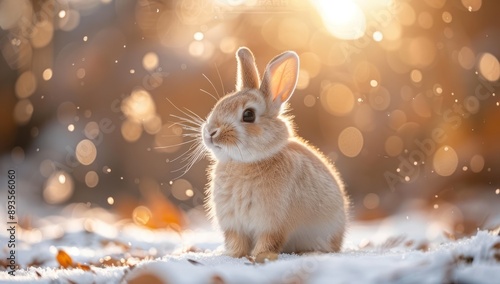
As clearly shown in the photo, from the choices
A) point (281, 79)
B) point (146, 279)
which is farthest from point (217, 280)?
point (281, 79)

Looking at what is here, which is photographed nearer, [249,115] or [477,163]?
[249,115]

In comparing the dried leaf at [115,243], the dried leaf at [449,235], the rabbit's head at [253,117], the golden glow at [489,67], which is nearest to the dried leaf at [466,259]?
the rabbit's head at [253,117]

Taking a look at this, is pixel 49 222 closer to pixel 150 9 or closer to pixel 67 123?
pixel 67 123

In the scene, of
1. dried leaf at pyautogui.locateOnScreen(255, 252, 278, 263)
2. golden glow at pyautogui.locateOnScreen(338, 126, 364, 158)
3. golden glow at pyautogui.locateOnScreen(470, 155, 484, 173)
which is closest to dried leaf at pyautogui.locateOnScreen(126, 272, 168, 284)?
dried leaf at pyautogui.locateOnScreen(255, 252, 278, 263)

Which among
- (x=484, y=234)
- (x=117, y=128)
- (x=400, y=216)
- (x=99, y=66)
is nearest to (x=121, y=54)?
(x=99, y=66)

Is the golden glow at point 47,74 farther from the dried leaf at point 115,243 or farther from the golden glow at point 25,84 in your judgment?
the dried leaf at point 115,243

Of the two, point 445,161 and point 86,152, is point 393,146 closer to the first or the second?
point 445,161
